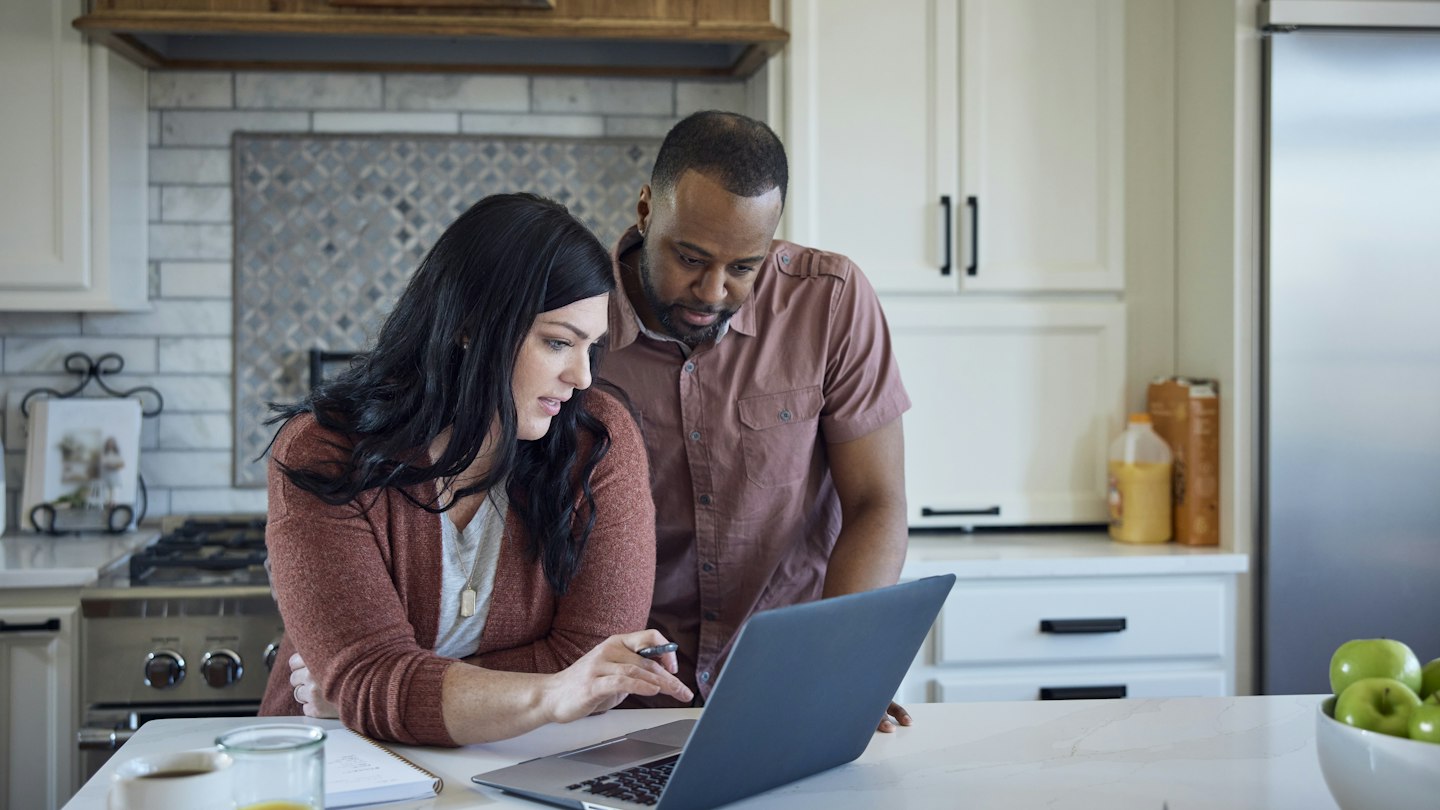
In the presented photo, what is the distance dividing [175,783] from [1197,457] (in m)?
2.37

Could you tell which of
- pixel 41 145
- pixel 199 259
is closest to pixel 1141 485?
pixel 199 259

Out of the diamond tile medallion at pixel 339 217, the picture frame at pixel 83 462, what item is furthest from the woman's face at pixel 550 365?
the picture frame at pixel 83 462

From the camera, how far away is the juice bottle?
2.94 metres

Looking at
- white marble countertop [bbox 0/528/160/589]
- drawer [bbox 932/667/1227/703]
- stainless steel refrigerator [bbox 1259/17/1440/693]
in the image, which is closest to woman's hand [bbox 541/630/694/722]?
drawer [bbox 932/667/1227/703]

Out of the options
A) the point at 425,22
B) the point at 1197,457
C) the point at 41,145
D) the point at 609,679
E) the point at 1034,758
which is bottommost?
the point at 1034,758

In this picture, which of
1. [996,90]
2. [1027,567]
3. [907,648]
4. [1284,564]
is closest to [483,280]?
[907,648]

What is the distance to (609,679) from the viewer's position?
1.30 meters

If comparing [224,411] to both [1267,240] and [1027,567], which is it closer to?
[1027,567]

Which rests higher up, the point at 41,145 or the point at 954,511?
the point at 41,145

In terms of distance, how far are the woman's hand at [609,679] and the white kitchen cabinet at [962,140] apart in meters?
1.69

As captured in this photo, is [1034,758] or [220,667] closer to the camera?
[1034,758]

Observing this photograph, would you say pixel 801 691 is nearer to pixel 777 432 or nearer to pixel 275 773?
pixel 275 773

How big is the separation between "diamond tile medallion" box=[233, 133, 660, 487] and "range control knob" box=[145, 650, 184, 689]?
0.69 metres

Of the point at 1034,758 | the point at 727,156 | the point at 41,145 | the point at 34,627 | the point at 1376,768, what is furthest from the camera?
the point at 41,145
